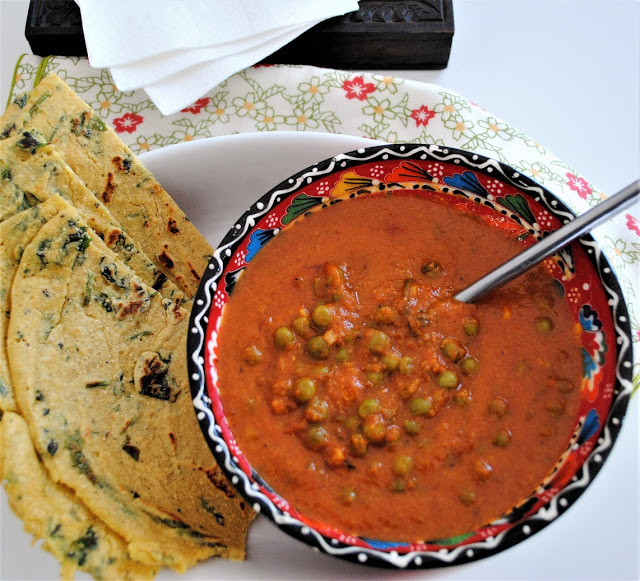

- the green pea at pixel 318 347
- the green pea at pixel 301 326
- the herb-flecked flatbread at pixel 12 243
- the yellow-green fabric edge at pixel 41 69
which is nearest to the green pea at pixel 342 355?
the green pea at pixel 318 347

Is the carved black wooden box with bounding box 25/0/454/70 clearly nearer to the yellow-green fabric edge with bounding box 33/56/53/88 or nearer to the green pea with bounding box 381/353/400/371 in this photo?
the yellow-green fabric edge with bounding box 33/56/53/88

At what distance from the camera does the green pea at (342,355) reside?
8.14ft

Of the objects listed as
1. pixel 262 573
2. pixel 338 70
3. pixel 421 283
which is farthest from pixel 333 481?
pixel 338 70

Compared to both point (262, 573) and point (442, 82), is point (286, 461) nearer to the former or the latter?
point (262, 573)

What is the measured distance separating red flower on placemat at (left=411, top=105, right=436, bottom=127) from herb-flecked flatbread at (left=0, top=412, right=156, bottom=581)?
2.47 m

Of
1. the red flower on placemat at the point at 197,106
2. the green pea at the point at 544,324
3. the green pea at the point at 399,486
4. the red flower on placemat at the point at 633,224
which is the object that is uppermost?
the red flower on placemat at the point at 197,106

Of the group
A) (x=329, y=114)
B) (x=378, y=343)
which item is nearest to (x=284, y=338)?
(x=378, y=343)

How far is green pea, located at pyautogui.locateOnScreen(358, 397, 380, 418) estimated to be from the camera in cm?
237

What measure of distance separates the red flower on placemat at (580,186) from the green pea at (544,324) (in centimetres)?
122

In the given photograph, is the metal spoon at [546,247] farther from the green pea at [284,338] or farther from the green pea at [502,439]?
the green pea at [284,338]

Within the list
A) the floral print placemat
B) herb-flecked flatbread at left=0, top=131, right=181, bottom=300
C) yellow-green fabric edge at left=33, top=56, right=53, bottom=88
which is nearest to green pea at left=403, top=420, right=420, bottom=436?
herb-flecked flatbread at left=0, top=131, right=181, bottom=300

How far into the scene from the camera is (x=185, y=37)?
11.9 feet

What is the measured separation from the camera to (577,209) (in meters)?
3.42

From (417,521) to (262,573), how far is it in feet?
2.35
